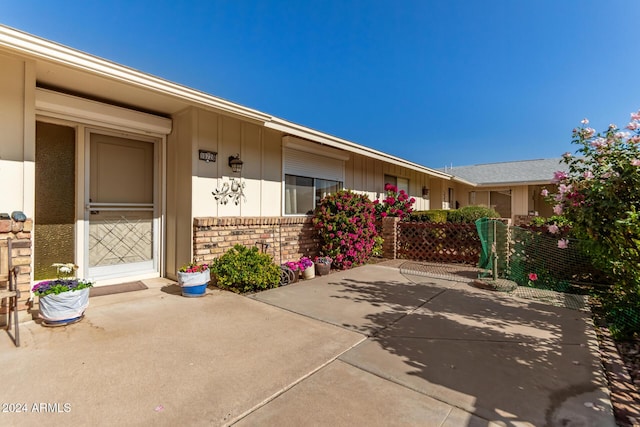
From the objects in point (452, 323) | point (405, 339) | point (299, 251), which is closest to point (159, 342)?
point (405, 339)

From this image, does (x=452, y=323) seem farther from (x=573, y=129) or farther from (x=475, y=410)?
(x=573, y=129)

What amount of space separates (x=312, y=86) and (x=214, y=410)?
18.2 metres

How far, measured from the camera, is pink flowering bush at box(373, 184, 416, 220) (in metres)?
8.76

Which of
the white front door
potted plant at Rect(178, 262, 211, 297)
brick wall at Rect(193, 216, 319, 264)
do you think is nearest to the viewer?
potted plant at Rect(178, 262, 211, 297)

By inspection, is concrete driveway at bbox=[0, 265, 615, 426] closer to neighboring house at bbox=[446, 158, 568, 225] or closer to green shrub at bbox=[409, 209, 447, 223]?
green shrub at bbox=[409, 209, 447, 223]

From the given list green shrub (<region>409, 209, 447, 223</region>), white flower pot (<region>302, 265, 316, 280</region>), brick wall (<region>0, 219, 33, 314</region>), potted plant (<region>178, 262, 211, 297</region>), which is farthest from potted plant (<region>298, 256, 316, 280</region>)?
green shrub (<region>409, 209, 447, 223</region>)

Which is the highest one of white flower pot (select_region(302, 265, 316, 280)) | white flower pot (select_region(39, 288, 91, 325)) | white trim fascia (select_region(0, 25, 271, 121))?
white trim fascia (select_region(0, 25, 271, 121))

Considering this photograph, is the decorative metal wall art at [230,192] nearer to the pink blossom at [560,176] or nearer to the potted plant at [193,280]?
the potted plant at [193,280]

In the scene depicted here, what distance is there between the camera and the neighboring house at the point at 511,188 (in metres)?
15.9

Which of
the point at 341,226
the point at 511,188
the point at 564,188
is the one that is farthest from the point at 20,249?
the point at 511,188

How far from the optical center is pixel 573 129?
3.38 meters

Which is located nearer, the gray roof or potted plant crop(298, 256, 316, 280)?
potted plant crop(298, 256, 316, 280)

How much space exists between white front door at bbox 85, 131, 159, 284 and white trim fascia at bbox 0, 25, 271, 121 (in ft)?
4.80

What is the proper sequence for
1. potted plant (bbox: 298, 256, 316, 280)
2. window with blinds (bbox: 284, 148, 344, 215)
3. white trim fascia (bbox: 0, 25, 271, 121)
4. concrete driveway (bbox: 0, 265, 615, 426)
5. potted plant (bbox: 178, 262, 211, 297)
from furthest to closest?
window with blinds (bbox: 284, 148, 344, 215) → potted plant (bbox: 298, 256, 316, 280) → potted plant (bbox: 178, 262, 211, 297) → white trim fascia (bbox: 0, 25, 271, 121) → concrete driveway (bbox: 0, 265, 615, 426)
